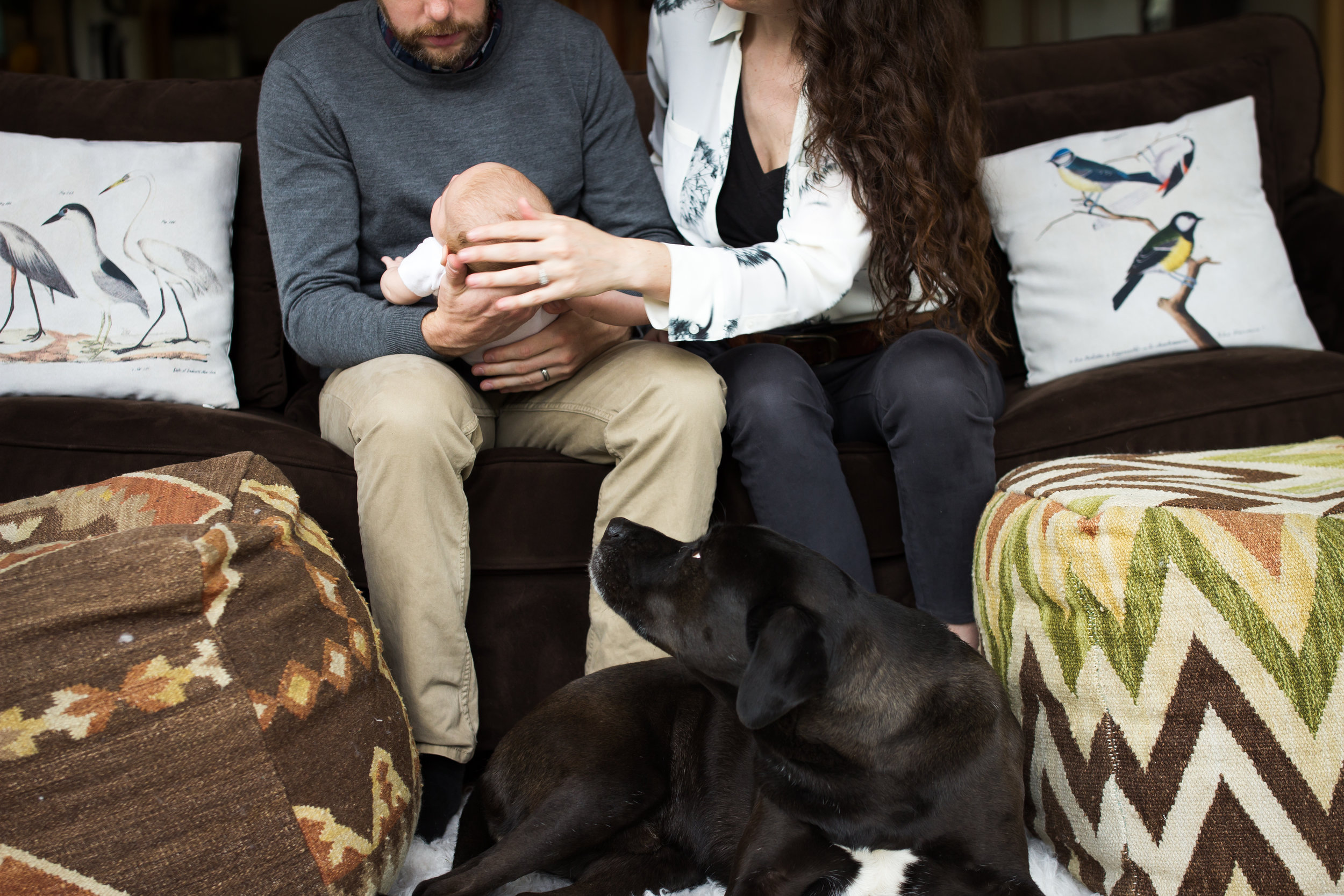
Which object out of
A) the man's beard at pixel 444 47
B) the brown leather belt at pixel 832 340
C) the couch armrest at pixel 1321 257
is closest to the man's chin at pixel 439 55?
the man's beard at pixel 444 47

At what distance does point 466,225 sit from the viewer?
1447 mm

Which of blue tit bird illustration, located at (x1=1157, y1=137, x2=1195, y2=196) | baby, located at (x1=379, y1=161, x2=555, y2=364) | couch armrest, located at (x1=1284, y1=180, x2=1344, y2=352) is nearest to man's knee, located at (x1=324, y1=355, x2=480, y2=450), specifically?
baby, located at (x1=379, y1=161, x2=555, y2=364)

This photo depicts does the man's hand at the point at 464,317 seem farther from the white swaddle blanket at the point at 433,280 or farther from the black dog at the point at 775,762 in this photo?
the black dog at the point at 775,762

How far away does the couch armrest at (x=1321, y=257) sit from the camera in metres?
2.13

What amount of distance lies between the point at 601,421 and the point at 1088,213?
3.83ft

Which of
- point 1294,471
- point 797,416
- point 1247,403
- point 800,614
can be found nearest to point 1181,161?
point 1247,403

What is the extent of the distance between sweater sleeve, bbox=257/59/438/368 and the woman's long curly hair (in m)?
0.77

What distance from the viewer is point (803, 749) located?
1.13 m

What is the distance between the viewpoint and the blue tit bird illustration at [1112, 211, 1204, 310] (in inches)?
78.9

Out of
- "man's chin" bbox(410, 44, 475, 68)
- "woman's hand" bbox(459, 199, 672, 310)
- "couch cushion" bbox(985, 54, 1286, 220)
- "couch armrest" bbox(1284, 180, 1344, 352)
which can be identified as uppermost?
"man's chin" bbox(410, 44, 475, 68)

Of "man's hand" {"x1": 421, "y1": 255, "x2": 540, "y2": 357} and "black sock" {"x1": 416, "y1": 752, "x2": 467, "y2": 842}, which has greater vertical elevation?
"man's hand" {"x1": 421, "y1": 255, "x2": 540, "y2": 357}

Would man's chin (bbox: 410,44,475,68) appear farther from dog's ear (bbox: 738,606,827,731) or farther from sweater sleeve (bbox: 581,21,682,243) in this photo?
dog's ear (bbox: 738,606,827,731)

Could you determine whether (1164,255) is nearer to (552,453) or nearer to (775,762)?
(552,453)

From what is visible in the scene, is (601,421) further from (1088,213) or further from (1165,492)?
(1088,213)
